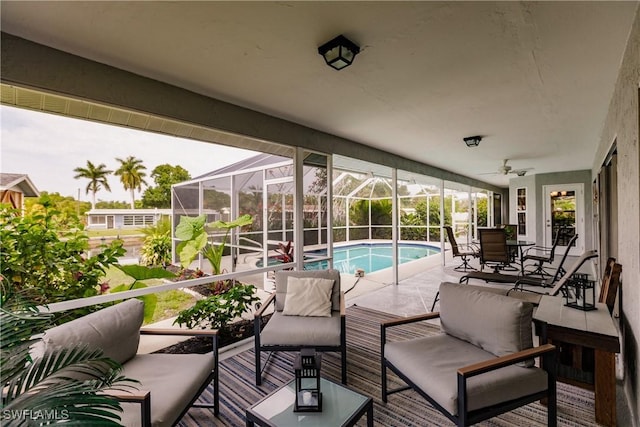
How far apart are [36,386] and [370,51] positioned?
2512 millimetres

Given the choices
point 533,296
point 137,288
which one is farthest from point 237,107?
point 533,296

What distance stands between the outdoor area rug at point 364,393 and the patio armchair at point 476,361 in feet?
0.50

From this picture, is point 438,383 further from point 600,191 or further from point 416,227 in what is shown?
point 416,227

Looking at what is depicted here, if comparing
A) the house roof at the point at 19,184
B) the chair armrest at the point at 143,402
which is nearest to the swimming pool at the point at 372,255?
the house roof at the point at 19,184

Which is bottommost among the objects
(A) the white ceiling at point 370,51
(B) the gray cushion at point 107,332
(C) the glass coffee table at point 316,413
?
(C) the glass coffee table at point 316,413

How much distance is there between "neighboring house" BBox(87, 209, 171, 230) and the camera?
251cm

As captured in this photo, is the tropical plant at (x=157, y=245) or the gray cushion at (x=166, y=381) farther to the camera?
the tropical plant at (x=157, y=245)

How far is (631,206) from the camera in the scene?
1907mm

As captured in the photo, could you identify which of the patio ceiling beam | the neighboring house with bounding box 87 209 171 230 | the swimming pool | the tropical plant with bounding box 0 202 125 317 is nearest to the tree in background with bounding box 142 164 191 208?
the neighboring house with bounding box 87 209 171 230

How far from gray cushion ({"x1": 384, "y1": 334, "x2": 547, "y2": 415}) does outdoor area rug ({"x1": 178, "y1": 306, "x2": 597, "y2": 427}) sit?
0.37 meters

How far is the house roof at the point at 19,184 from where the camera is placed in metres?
2.05

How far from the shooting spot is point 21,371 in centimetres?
99

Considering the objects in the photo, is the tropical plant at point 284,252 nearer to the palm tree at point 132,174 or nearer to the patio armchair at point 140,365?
the palm tree at point 132,174

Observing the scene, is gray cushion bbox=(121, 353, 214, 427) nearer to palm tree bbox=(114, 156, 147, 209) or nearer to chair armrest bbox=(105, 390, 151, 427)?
chair armrest bbox=(105, 390, 151, 427)
